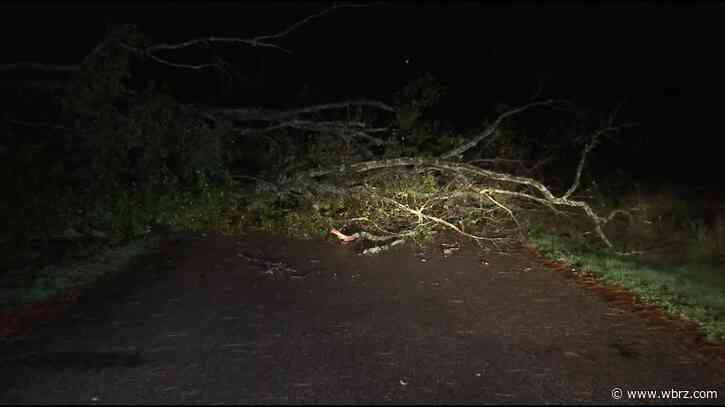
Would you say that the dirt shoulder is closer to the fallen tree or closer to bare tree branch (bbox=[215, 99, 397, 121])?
the fallen tree

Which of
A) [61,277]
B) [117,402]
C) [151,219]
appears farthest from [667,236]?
[117,402]

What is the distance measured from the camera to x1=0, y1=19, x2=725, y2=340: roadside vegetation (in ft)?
39.4

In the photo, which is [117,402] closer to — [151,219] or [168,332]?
[168,332]

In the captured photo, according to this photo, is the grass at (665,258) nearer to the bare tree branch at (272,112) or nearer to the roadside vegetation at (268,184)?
the roadside vegetation at (268,184)

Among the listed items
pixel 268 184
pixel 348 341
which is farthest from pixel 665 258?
pixel 348 341

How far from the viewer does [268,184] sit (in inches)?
531

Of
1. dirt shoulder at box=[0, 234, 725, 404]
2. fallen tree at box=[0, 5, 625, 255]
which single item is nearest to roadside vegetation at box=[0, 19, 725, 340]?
fallen tree at box=[0, 5, 625, 255]

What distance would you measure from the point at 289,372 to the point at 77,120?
831 centimetres

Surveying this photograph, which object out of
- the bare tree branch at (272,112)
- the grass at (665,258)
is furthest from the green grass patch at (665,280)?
the bare tree branch at (272,112)

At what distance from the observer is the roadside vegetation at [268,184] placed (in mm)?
12016

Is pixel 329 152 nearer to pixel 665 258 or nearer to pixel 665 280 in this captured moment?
pixel 665 258

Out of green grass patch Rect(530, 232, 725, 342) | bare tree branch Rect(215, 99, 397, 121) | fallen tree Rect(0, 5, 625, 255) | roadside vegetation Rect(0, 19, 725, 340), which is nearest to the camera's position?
green grass patch Rect(530, 232, 725, 342)

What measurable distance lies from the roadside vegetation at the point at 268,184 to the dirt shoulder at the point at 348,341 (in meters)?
2.24

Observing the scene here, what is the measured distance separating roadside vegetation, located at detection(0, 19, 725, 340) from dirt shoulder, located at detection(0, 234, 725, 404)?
7.35 ft
